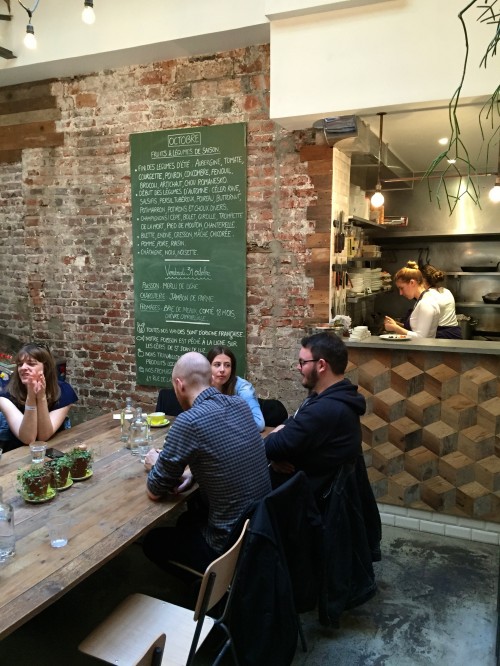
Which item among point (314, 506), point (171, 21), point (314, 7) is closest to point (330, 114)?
point (314, 7)

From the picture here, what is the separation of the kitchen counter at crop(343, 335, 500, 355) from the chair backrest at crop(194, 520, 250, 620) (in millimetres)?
1984

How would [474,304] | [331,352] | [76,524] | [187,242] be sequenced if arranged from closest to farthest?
[76,524] < [331,352] < [187,242] < [474,304]

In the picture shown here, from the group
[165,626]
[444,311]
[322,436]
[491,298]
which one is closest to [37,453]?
[165,626]

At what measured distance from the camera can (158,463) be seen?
7.08 ft

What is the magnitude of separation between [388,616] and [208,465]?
1.40 m

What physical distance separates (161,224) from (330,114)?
68.0 inches

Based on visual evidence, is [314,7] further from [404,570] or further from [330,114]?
[404,570]

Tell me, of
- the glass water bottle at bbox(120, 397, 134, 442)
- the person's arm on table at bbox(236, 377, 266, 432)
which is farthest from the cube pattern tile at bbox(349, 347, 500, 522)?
the glass water bottle at bbox(120, 397, 134, 442)

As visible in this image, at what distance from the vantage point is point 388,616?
8.80ft

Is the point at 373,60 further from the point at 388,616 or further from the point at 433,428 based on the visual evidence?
the point at 388,616

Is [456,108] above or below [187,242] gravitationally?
above

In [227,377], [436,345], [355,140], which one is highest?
[355,140]

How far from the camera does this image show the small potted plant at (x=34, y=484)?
213 cm

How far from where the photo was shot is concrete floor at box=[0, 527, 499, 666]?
7.84ft
